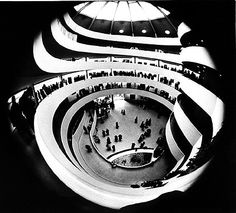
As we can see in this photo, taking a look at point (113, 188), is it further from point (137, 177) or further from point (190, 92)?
point (190, 92)

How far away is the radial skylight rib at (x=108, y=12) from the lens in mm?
6171

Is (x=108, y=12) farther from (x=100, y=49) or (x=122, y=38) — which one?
(x=100, y=49)

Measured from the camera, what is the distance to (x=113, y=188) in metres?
5.55

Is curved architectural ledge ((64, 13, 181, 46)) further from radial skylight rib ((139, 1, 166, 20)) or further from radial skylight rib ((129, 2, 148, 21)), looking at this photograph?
radial skylight rib ((129, 2, 148, 21))

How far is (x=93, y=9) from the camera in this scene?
6.06m

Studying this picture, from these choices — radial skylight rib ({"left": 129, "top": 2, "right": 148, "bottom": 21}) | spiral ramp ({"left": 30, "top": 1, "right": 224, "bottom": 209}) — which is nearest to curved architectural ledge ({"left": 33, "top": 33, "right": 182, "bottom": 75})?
spiral ramp ({"left": 30, "top": 1, "right": 224, "bottom": 209})

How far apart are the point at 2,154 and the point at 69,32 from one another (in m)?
3.05

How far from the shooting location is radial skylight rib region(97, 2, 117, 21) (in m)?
6.17

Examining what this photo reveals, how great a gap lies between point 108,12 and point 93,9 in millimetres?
488

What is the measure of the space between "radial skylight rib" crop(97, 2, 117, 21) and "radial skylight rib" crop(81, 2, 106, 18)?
10 cm

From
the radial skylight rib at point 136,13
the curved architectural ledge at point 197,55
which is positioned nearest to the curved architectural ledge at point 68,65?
the curved architectural ledge at point 197,55

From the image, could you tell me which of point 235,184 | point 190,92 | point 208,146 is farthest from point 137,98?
point 235,184

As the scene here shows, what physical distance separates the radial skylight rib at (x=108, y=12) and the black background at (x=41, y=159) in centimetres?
114

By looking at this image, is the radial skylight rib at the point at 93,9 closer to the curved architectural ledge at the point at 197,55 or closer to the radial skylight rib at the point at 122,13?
the radial skylight rib at the point at 122,13
